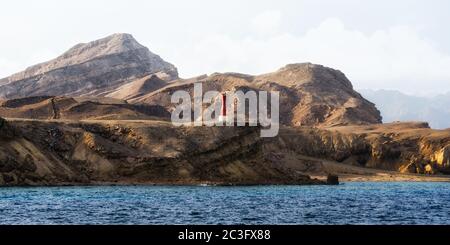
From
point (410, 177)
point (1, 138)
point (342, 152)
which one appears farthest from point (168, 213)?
point (342, 152)

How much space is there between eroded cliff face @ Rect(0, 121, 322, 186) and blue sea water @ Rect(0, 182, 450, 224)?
21286mm

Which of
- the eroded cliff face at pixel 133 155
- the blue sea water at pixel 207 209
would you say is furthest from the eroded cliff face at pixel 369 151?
the blue sea water at pixel 207 209

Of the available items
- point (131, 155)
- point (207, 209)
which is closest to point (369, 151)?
point (131, 155)

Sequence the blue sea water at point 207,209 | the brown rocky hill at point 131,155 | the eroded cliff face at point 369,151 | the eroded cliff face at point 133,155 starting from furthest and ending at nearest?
the eroded cliff face at point 369,151 < the eroded cliff face at point 133,155 < the brown rocky hill at point 131,155 < the blue sea water at point 207,209

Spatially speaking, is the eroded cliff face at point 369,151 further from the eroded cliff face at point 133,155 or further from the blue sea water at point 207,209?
the blue sea water at point 207,209

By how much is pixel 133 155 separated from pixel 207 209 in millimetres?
58735

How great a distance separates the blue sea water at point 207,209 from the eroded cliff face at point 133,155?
21286 millimetres

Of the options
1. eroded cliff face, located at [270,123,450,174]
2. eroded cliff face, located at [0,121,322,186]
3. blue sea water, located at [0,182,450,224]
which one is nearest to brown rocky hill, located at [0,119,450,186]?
eroded cliff face, located at [0,121,322,186]

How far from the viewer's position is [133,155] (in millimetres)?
129250

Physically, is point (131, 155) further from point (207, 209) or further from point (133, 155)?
point (207, 209)

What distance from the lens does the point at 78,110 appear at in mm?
194625

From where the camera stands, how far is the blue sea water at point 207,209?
6095 centimetres
